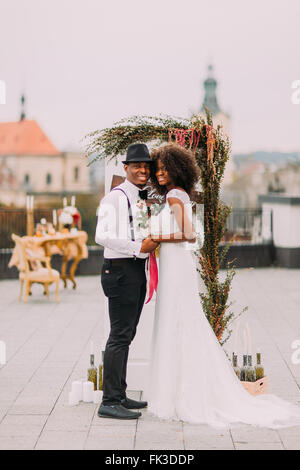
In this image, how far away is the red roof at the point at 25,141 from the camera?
12562cm

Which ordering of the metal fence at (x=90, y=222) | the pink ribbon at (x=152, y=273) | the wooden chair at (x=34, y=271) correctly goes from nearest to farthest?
the pink ribbon at (x=152, y=273) → the wooden chair at (x=34, y=271) → the metal fence at (x=90, y=222)

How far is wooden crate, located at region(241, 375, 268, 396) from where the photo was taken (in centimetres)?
575

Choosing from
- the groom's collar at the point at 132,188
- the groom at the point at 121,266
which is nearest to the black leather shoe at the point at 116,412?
the groom at the point at 121,266

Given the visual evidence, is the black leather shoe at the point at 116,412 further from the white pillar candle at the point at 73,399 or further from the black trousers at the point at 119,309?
the white pillar candle at the point at 73,399

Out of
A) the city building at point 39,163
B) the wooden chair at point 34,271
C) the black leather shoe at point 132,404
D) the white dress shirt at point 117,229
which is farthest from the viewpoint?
the city building at point 39,163

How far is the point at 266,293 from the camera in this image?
545 inches

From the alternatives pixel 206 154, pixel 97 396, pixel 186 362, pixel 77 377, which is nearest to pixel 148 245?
pixel 186 362

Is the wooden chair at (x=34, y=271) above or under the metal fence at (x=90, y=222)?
under

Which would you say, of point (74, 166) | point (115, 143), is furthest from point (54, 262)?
point (74, 166)

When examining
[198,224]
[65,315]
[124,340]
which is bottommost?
[65,315]

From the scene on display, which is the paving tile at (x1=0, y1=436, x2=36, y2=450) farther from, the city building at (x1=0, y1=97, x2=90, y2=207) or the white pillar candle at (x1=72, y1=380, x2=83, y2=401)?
the city building at (x1=0, y1=97, x2=90, y2=207)

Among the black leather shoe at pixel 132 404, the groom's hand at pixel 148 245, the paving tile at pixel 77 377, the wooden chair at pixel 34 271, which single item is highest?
the groom's hand at pixel 148 245
